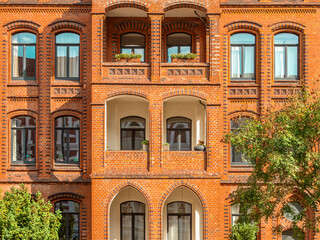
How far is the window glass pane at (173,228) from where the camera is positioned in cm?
2216

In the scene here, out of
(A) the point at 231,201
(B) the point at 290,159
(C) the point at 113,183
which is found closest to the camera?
(B) the point at 290,159

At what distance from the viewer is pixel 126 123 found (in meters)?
22.7

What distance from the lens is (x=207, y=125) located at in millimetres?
20469

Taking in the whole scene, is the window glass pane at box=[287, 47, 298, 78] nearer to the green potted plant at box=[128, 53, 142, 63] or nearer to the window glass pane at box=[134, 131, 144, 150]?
the green potted plant at box=[128, 53, 142, 63]

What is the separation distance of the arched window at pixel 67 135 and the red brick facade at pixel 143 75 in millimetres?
288

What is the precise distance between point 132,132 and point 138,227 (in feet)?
14.3

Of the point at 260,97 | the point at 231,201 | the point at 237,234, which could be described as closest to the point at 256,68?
the point at 260,97

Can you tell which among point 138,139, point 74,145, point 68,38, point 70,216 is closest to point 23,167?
point 74,145

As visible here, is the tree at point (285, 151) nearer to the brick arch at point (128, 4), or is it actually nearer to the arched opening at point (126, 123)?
the arched opening at point (126, 123)

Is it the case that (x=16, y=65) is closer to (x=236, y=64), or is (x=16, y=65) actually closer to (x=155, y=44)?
(x=155, y=44)

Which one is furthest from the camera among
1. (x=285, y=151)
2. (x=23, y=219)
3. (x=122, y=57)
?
(x=122, y=57)

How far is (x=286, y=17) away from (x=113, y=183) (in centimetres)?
1085

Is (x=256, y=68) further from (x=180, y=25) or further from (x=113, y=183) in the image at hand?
(x=113, y=183)

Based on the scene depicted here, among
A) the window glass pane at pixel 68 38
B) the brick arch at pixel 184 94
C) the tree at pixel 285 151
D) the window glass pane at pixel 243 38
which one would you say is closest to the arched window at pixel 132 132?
the brick arch at pixel 184 94
